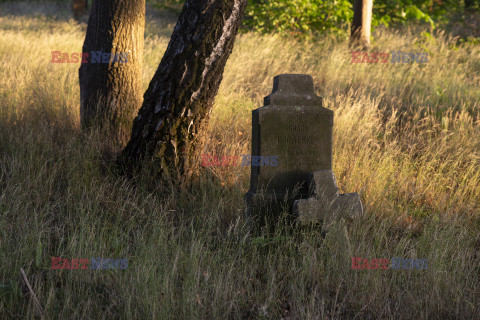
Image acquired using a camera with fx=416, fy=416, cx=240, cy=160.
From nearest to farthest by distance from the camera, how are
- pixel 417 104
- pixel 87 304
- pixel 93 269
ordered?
1. pixel 87 304
2. pixel 93 269
3. pixel 417 104

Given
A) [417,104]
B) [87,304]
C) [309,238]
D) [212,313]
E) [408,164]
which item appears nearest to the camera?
[87,304]

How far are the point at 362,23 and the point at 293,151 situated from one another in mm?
7466

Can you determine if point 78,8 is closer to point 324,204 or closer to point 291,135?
point 291,135

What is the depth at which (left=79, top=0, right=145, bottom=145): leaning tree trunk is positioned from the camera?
4793 mm

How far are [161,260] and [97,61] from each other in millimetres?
2909

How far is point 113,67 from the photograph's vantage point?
15.8ft

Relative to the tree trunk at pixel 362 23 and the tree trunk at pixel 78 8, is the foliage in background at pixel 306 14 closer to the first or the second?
the tree trunk at pixel 362 23

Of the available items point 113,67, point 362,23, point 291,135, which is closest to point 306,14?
point 362,23

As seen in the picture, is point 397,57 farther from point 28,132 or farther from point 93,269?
point 93,269

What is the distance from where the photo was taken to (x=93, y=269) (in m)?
2.66

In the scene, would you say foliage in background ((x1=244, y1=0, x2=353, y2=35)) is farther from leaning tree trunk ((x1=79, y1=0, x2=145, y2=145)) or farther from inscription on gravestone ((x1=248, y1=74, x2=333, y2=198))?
inscription on gravestone ((x1=248, y1=74, x2=333, y2=198))

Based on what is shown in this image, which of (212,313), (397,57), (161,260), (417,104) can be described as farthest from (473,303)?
(397,57)

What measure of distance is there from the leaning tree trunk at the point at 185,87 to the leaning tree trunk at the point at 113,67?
0.89 meters

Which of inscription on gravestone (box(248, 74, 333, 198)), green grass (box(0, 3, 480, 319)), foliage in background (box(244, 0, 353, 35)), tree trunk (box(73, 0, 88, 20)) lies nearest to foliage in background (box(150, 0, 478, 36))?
foliage in background (box(244, 0, 353, 35))
